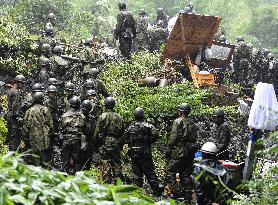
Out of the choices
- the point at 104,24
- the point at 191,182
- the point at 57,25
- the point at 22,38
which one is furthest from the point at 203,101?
the point at 104,24

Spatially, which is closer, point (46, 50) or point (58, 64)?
point (58, 64)

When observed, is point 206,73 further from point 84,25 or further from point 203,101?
point 84,25

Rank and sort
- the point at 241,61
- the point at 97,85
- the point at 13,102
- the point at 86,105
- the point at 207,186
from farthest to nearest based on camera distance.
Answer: the point at 241,61 → the point at 97,85 → the point at 13,102 → the point at 86,105 → the point at 207,186

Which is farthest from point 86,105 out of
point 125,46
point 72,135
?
point 125,46

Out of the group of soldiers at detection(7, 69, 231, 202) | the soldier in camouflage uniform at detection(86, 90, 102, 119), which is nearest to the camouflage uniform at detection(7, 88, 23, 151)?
the group of soldiers at detection(7, 69, 231, 202)

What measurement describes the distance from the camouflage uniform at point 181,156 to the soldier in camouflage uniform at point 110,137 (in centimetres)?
108

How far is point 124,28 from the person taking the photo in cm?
1784

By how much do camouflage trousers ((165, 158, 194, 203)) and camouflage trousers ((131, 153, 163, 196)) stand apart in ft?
0.89

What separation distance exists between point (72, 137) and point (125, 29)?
776cm

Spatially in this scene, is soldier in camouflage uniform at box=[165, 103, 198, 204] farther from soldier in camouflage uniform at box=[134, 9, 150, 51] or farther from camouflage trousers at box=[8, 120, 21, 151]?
soldier in camouflage uniform at box=[134, 9, 150, 51]

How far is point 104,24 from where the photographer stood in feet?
104

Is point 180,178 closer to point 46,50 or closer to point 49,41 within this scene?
point 46,50

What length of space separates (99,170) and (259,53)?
37.8 ft

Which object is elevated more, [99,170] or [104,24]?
[104,24]
